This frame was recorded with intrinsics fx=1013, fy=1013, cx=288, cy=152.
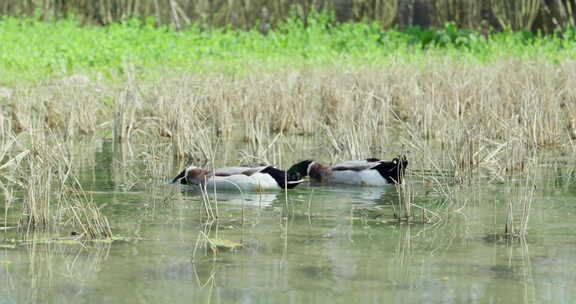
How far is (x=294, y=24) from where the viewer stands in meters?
21.2

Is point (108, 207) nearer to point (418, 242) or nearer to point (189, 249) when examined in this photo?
point (189, 249)

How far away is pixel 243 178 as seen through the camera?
8094mm

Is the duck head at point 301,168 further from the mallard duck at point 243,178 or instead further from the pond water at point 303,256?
the pond water at point 303,256

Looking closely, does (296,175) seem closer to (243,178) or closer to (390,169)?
(243,178)

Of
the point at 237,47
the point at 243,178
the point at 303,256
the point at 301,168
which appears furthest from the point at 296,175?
the point at 237,47

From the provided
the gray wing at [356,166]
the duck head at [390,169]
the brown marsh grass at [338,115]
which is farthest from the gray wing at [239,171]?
the duck head at [390,169]

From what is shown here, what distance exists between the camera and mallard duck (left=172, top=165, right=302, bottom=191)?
8039 mm

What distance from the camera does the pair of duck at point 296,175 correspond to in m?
8.05

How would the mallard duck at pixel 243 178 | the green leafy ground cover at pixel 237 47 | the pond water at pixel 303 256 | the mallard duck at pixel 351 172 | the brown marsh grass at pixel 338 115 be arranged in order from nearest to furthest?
the pond water at pixel 303 256 → the mallard duck at pixel 243 178 → the mallard duck at pixel 351 172 → the brown marsh grass at pixel 338 115 → the green leafy ground cover at pixel 237 47

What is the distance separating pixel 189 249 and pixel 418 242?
1350 mm

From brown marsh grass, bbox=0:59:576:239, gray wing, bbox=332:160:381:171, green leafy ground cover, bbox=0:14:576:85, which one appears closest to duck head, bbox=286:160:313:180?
gray wing, bbox=332:160:381:171

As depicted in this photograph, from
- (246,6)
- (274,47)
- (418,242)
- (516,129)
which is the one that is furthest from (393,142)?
(246,6)

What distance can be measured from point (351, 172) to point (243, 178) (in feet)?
3.09

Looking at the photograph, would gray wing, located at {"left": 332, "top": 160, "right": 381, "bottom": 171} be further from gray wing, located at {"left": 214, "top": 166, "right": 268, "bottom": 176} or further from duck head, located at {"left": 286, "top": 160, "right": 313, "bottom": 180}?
gray wing, located at {"left": 214, "top": 166, "right": 268, "bottom": 176}
